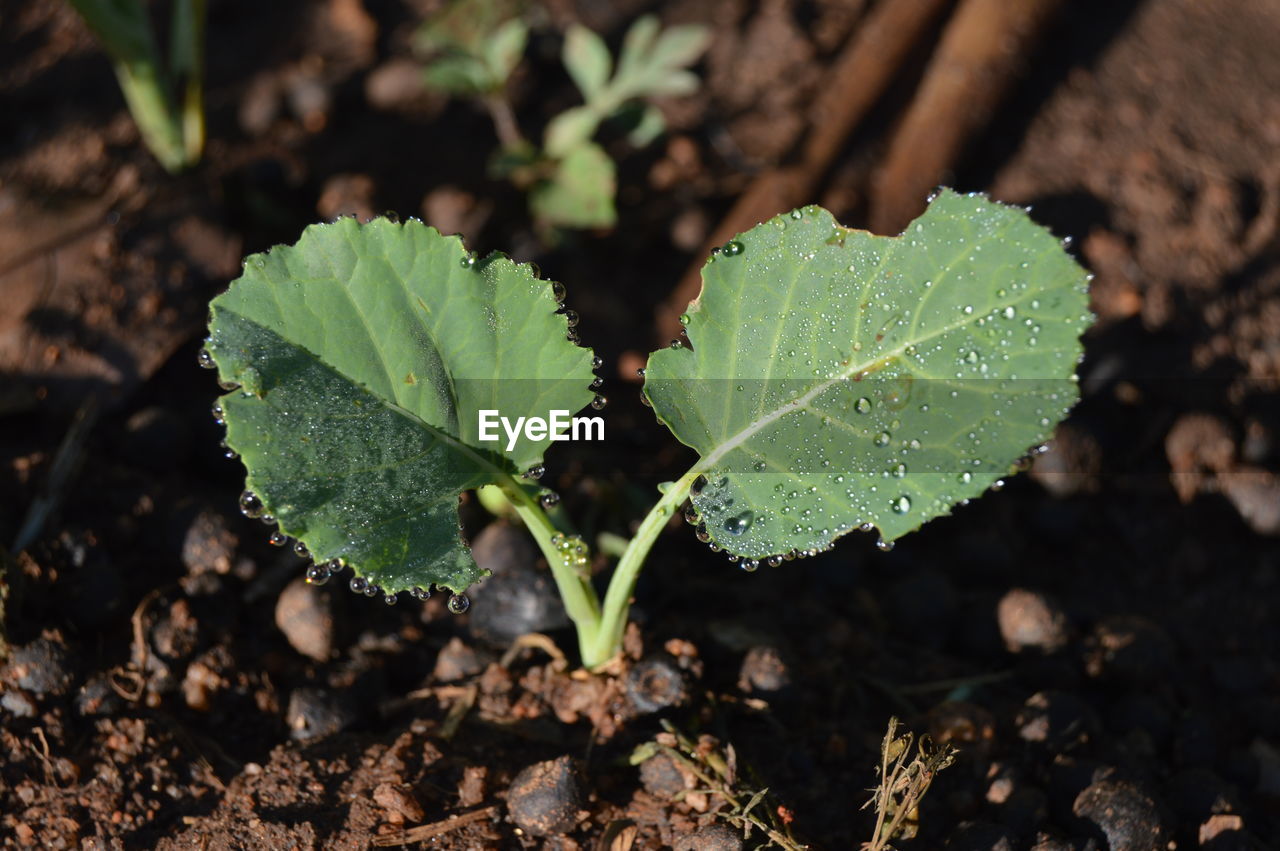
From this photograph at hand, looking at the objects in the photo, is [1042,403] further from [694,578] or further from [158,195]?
[158,195]

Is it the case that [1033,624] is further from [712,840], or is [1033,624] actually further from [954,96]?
[954,96]

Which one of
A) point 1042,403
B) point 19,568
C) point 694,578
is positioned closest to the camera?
point 1042,403

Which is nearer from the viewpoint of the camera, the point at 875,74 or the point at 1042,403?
the point at 1042,403

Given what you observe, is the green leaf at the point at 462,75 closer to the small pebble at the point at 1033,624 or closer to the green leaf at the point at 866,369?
the green leaf at the point at 866,369

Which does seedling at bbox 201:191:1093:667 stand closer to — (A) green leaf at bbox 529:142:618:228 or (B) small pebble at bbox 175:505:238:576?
(B) small pebble at bbox 175:505:238:576

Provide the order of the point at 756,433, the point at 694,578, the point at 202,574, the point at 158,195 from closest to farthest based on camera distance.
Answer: the point at 756,433, the point at 202,574, the point at 694,578, the point at 158,195

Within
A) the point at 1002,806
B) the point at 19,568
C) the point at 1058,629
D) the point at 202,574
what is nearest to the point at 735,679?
the point at 1002,806

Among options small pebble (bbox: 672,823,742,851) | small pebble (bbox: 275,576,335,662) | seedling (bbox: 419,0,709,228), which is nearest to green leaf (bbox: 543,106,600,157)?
seedling (bbox: 419,0,709,228)
